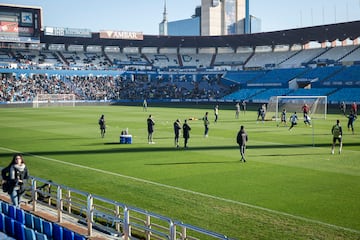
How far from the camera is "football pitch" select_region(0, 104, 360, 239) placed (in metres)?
12.2

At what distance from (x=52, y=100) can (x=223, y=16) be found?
92.8m

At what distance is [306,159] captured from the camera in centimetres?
A: 2178

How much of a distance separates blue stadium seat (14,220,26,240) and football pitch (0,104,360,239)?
453 centimetres

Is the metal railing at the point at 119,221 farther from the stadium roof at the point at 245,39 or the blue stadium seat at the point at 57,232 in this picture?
the stadium roof at the point at 245,39

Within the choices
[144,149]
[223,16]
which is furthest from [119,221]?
[223,16]

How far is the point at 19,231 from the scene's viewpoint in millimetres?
9305

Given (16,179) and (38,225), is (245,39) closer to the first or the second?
(16,179)

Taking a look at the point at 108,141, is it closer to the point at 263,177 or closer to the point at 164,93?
the point at 263,177

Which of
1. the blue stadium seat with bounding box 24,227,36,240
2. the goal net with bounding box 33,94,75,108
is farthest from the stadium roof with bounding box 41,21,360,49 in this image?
the blue stadium seat with bounding box 24,227,36,240

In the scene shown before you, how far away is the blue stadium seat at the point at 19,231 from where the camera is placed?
9.15 meters

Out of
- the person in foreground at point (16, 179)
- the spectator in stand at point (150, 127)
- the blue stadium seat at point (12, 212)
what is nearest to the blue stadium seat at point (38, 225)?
the blue stadium seat at point (12, 212)

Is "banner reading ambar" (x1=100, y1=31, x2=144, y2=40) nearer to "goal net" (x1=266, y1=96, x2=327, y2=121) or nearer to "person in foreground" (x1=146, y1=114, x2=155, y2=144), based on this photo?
"goal net" (x1=266, y1=96, x2=327, y2=121)

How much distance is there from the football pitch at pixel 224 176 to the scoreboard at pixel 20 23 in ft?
199

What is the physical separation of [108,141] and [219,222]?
721 inches
